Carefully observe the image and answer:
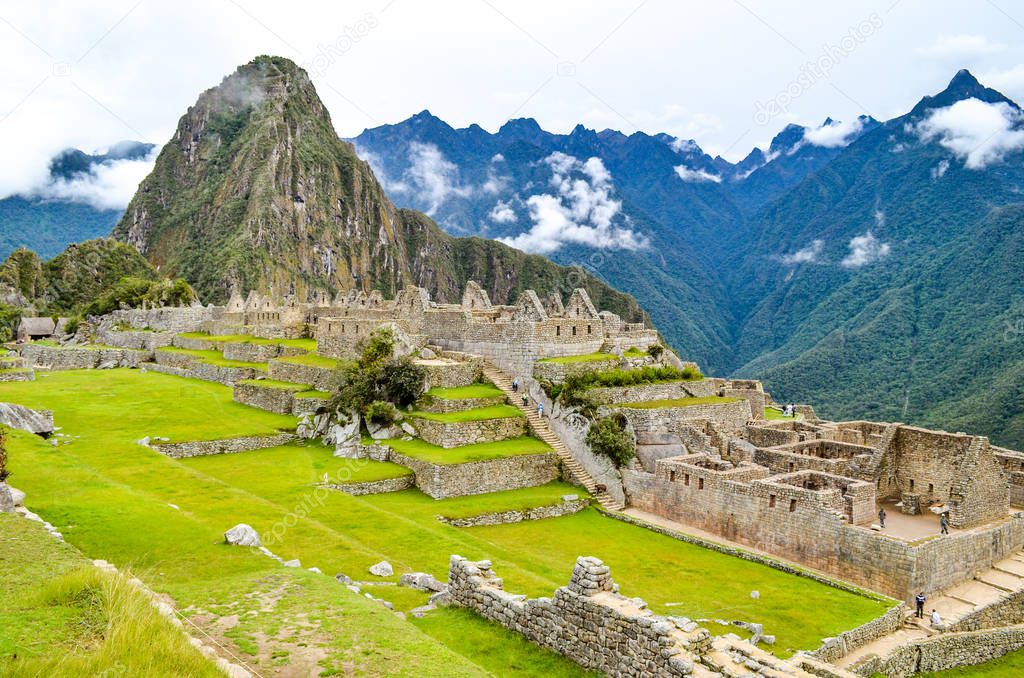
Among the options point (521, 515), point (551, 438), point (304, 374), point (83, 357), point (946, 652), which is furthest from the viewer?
point (83, 357)

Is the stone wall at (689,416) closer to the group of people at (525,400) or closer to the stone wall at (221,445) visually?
the group of people at (525,400)

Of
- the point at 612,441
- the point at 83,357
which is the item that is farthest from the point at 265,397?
the point at 83,357

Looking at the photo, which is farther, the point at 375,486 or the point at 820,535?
the point at 375,486

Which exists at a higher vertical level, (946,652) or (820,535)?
(820,535)

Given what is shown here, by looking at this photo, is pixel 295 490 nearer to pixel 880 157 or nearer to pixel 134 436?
pixel 134 436

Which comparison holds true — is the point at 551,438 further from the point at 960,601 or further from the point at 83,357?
the point at 83,357

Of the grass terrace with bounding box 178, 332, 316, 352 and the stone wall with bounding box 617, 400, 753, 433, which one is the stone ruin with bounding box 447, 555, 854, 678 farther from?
the grass terrace with bounding box 178, 332, 316, 352

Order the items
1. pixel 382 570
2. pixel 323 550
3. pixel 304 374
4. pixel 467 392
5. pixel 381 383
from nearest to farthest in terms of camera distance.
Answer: pixel 382 570 < pixel 323 550 < pixel 381 383 < pixel 467 392 < pixel 304 374
